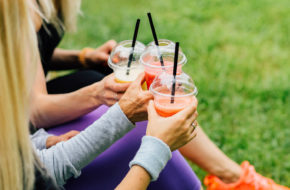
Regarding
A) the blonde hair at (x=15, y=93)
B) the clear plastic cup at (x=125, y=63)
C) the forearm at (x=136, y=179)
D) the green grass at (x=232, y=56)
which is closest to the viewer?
the blonde hair at (x=15, y=93)

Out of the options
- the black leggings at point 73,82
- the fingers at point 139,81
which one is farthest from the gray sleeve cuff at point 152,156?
the black leggings at point 73,82

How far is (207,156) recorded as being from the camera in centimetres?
187

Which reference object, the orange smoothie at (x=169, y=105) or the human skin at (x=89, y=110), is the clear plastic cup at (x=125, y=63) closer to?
the human skin at (x=89, y=110)

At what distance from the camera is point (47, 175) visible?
3.67ft

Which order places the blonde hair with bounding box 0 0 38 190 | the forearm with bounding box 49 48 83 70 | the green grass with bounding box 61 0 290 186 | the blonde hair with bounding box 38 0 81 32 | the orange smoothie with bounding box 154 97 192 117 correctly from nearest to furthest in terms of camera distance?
the blonde hair with bounding box 0 0 38 190
the orange smoothie with bounding box 154 97 192 117
the blonde hair with bounding box 38 0 81 32
the forearm with bounding box 49 48 83 70
the green grass with bounding box 61 0 290 186

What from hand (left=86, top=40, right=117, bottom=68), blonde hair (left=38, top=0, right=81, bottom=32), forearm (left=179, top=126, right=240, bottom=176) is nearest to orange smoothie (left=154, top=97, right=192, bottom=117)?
forearm (left=179, top=126, right=240, bottom=176)

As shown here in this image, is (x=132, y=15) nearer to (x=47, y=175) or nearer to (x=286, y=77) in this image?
(x=286, y=77)

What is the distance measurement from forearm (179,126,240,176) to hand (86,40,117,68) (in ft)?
2.21

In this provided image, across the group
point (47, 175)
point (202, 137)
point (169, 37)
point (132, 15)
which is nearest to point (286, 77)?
point (169, 37)

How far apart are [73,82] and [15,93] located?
0.93 meters

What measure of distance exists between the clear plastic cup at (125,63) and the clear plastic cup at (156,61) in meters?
0.06

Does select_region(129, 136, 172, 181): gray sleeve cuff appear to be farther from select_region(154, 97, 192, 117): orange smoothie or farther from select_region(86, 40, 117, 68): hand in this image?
select_region(86, 40, 117, 68): hand

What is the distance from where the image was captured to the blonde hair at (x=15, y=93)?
97 centimetres

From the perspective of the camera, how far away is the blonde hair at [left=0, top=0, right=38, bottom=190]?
97 centimetres
